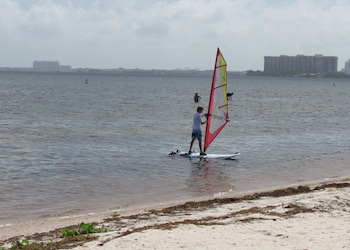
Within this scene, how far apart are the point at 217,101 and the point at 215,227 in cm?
1107

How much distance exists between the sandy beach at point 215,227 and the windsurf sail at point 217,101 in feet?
24.5

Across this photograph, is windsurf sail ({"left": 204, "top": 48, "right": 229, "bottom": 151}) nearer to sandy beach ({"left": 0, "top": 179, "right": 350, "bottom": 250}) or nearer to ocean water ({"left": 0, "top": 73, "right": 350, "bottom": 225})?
ocean water ({"left": 0, "top": 73, "right": 350, "bottom": 225})

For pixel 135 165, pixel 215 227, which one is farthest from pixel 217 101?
pixel 215 227

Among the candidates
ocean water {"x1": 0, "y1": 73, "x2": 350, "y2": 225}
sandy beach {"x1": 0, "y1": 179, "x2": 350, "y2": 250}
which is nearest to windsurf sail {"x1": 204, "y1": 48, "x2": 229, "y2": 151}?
ocean water {"x1": 0, "y1": 73, "x2": 350, "y2": 225}

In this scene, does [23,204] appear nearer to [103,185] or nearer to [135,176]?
[103,185]

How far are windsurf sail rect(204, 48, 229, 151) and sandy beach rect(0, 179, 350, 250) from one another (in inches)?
294

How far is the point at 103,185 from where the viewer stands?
14.9 meters

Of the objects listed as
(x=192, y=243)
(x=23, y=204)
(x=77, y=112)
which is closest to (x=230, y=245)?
(x=192, y=243)

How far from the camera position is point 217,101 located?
64.8 feet

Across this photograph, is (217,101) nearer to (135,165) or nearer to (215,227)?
(135,165)

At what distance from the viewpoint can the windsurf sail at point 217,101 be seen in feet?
64.0

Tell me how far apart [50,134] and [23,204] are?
14052mm

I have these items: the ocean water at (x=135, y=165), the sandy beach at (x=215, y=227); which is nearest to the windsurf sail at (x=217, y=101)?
the ocean water at (x=135, y=165)

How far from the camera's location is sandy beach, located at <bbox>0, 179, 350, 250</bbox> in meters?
8.05
